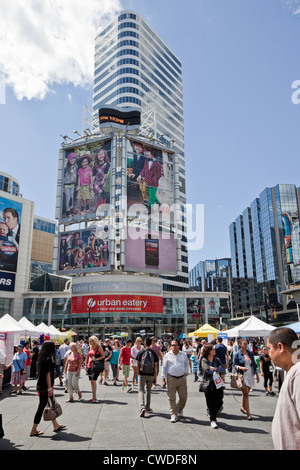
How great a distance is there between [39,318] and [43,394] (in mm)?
54438

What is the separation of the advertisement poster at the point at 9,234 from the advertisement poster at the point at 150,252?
67.5 feet

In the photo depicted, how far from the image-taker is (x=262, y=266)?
105m

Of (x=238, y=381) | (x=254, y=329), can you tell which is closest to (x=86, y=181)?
(x=254, y=329)

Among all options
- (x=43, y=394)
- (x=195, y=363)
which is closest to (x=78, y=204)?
(x=195, y=363)

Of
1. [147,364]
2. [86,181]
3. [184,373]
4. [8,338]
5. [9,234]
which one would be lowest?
[184,373]

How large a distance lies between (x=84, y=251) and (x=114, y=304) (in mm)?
8966

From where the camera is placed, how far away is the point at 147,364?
872 centimetres

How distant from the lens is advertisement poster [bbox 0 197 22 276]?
54312 millimetres

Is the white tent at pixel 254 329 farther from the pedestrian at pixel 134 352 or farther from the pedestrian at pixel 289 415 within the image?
the pedestrian at pixel 289 415

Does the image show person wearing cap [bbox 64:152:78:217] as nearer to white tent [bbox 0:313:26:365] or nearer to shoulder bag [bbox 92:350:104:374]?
white tent [bbox 0:313:26:365]

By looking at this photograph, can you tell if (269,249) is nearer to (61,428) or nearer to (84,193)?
(84,193)

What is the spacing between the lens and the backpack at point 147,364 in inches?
339

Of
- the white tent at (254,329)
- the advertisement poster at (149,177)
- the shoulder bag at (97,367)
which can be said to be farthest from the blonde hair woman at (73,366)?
the advertisement poster at (149,177)

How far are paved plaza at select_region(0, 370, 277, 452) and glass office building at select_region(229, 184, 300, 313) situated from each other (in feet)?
241
